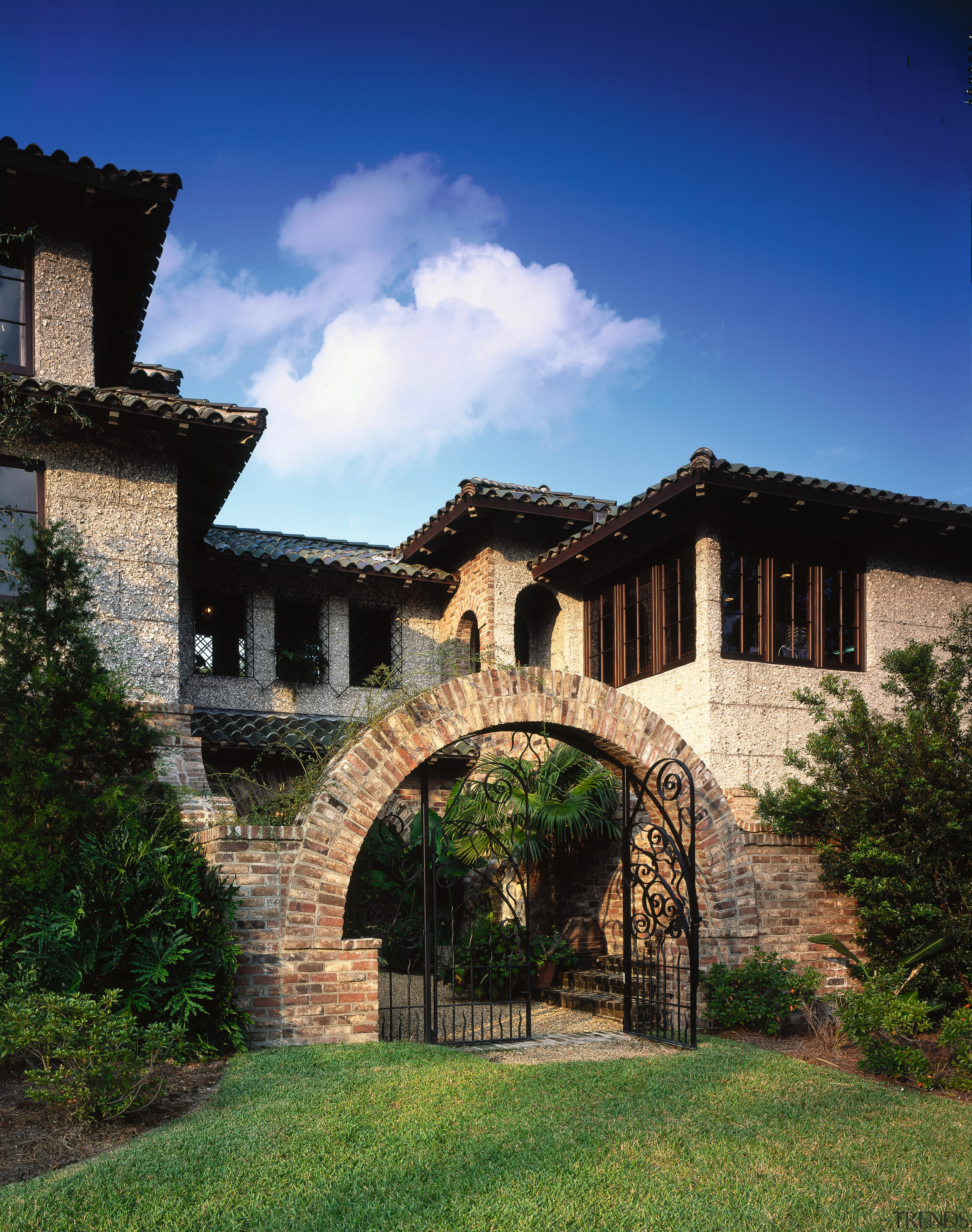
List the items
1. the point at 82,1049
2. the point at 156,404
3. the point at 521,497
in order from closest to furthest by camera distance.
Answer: the point at 82,1049 → the point at 156,404 → the point at 521,497

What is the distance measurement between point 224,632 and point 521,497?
4546 mm

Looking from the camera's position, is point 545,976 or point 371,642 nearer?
point 545,976

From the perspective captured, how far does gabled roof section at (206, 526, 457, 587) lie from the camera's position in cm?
1220

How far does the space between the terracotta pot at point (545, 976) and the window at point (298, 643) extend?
195 inches

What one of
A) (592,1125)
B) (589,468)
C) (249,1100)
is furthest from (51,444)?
(589,468)

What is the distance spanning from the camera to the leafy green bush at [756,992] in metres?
7.85

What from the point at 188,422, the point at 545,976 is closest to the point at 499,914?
the point at 545,976

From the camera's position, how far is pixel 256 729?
11.1 meters

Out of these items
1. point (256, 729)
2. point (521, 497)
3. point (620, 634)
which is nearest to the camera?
point (256, 729)

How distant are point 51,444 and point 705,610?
7147 millimetres

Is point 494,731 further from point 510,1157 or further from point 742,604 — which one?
point 510,1157

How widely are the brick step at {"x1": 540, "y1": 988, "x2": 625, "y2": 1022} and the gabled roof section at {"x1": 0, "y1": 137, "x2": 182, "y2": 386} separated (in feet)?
27.9

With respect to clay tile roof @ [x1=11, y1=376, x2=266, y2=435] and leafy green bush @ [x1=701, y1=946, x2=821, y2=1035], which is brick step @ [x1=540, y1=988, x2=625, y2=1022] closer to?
leafy green bush @ [x1=701, y1=946, x2=821, y2=1035]

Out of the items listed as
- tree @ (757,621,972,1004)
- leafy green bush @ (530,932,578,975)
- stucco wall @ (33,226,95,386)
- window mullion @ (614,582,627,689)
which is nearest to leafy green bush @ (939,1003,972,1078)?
tree @ (757,621,972,1004)
